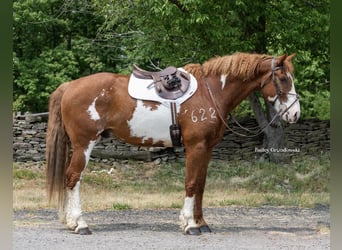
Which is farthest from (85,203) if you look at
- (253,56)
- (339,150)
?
(339,150)

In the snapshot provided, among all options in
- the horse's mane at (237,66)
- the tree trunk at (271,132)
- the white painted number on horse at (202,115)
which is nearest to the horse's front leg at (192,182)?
the white painted number on horse at (202,115)

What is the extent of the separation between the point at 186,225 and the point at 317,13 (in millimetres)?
5652

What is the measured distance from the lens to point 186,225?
573 centimetres

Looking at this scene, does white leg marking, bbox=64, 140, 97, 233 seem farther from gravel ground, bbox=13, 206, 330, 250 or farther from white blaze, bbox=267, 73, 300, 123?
white blaze, bbox=267, 73, 300, 123

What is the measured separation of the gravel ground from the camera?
510 centimetres

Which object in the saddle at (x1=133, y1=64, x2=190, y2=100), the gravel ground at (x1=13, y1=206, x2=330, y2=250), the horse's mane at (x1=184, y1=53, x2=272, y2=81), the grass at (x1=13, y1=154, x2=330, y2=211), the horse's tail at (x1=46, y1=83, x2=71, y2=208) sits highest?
the horse's mane at (x1=184, y1=53, x2=272, y2=81)

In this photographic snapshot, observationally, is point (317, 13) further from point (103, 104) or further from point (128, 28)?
point (103, 104)

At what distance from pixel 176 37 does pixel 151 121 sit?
488 cm

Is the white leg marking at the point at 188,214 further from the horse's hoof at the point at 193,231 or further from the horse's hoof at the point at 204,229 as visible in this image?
the horse's hoof at the point at 204,229

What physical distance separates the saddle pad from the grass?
8.55ft

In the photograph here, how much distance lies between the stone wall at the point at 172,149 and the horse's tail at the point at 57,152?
595 cm

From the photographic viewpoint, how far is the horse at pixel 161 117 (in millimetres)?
5699

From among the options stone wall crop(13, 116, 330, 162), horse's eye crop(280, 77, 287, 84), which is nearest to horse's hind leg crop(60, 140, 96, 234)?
horse's eye crop(280, 77, 287, 84)

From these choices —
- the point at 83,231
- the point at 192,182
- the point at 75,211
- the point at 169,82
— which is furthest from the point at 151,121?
the point at 83,231
